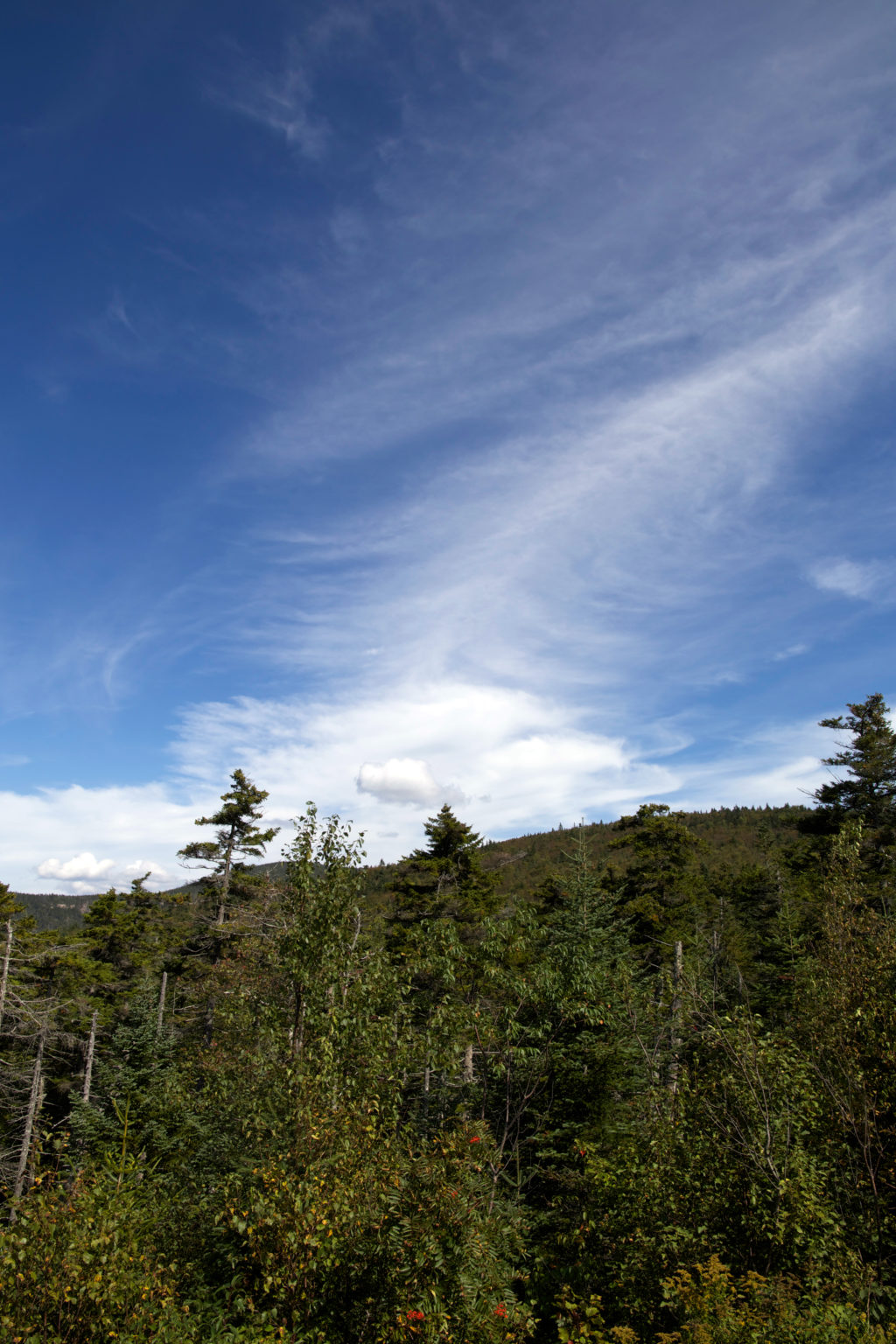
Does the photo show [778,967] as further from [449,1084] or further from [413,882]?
[449,1084]

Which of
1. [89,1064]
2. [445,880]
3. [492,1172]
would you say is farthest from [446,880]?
[492,1172]

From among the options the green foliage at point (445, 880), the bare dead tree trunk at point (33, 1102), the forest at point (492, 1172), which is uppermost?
the green foliage at point (445, 880)

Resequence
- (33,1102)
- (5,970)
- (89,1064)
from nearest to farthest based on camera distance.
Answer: (5,970) → (33,1102) → (89,1064)

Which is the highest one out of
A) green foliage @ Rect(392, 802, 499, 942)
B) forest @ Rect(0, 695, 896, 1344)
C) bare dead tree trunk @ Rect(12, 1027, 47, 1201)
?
green foliage @ Rect(392, 802, 499, 942)

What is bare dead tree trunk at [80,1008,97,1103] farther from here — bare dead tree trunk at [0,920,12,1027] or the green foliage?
the green foliage

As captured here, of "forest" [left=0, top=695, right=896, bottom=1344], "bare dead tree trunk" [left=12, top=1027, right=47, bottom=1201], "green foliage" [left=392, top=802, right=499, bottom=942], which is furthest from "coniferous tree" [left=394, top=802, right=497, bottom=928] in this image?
"bare dead tree trunk" [left=12, top=1027, right=47, bottom=1201]

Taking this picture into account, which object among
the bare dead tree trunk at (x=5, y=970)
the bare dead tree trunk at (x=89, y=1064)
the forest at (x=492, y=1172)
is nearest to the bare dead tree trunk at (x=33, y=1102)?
the bare dead tree trunk at (x=89, y=1064)

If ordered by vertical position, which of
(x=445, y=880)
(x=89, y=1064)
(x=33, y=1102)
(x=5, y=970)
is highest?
(x=445, y=880)

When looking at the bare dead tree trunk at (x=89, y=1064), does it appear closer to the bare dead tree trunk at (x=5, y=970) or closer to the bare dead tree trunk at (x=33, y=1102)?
the bare dead tree trunk at (x=33, y=1102)

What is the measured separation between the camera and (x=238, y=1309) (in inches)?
299

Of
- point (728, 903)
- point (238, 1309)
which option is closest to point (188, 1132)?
point (238, 1309)

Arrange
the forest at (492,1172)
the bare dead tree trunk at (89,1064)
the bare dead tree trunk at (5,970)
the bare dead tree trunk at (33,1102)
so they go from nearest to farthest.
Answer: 1. the forest at (492,1172)
2. the bare dead tree trunk at (5,970)
3. the bare dead tree trunk at (33,1102)
4. the bare dead tree trunk at (89,1064)

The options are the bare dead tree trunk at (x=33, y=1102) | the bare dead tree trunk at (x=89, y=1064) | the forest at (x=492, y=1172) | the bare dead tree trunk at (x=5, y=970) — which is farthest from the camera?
the bare dead tree trunk at (x=89, y=1064)

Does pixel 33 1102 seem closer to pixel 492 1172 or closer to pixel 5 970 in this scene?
pixel 5 970
